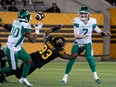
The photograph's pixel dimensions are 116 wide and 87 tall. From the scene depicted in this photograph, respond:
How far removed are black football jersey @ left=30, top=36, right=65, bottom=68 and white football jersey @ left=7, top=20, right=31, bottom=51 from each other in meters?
0.95

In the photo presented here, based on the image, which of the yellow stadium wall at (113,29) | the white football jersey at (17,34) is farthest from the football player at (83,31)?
the yellow stadium wall at (113,29)

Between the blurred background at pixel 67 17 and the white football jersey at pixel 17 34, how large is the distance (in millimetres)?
9117

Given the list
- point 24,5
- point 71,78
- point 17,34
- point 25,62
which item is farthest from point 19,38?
point 24,5

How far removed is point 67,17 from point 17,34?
376 inches

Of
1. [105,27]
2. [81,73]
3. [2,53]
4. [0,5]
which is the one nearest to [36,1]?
[0,5]

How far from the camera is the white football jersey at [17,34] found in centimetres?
1076

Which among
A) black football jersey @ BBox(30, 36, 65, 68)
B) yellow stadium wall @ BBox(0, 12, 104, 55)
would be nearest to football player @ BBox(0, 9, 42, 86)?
black football jersey @ BBox(30, 36, 65, 68)

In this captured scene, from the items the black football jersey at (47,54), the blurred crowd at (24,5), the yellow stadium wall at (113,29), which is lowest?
the yellow stadium wall at (113,29)

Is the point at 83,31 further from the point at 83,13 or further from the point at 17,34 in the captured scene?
the point at 17,34

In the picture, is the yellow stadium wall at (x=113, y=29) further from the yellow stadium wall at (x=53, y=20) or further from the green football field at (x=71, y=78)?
the green football field at (x=71, y=78)

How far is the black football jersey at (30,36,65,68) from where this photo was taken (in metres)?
11.6

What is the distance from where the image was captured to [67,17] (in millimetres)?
20266

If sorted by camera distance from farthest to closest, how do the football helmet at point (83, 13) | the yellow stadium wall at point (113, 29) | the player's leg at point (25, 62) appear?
the yellow stadium wall at point (113, 29), the football helmet at point (83, 13), the player's leg at point (25, 62)

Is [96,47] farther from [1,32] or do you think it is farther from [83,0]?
[1,32]
